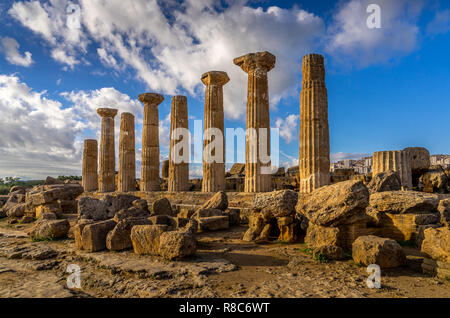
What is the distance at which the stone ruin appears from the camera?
562cm

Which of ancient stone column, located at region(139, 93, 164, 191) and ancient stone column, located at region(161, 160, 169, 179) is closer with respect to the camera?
ancient stone column, located at region(139, 93, 164, 191)

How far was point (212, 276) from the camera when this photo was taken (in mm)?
4613

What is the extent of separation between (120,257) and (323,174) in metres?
8.70

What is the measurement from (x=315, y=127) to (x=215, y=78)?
6.30 m

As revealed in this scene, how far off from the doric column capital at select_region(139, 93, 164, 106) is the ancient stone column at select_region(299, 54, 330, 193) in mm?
10862

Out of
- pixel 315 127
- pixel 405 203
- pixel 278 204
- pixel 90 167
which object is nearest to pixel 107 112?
pixel 90 167

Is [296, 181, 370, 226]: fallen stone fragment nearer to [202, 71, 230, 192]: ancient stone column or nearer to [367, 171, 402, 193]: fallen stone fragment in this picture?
[367, 171, 402, 193]: fallen stone fragment

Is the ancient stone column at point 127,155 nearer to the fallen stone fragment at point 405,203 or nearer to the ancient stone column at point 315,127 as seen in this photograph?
the ancient stone column at point 315,127

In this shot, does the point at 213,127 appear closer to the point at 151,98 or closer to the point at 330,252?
the point at 151,98

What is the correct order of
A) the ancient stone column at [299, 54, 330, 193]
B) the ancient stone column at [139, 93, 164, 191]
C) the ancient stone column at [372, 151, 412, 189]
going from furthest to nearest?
1. the ancient stone column at [139, 93, 164, 191]
2. the ancient stone column at [372, 151, 412, 189]
3. the ancient stone column at [299, 54, 330, 193]

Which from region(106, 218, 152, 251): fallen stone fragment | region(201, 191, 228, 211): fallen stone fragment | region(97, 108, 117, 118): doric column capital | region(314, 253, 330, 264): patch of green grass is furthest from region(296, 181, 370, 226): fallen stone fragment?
region(97, 108, 117, 118): doric column capital
